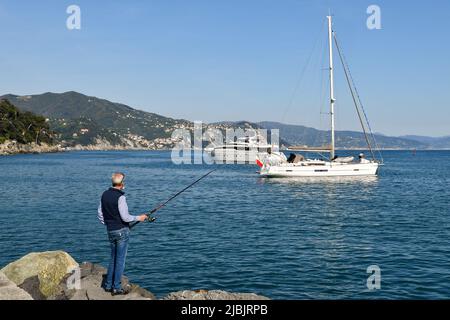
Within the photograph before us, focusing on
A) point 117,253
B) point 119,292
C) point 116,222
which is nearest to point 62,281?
point 119,292

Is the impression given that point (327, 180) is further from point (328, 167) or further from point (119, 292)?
point (119, 292)

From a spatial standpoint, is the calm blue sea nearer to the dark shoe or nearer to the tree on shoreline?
the dark shoe

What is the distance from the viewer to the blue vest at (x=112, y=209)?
29.7 feet

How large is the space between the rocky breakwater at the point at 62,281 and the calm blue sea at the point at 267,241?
2994 millimetres

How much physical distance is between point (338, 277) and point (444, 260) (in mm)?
5303

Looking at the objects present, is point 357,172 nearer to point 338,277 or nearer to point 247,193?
point 247,193

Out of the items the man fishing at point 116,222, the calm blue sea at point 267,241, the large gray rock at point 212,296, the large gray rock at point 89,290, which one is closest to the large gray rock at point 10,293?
the large gray rock at point 89,290

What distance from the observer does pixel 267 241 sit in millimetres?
20750

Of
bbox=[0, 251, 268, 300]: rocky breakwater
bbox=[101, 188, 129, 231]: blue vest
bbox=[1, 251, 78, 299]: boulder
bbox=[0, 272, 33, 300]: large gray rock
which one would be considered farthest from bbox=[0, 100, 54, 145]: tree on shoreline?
bbox=[101, 188, 129, 231]: blue vest

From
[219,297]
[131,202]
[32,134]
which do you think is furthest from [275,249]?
[32,134]

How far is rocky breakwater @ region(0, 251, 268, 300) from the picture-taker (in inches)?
374

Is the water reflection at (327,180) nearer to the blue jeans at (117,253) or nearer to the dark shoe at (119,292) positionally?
the dark shoe at (119,292)

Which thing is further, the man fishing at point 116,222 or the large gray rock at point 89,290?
the large gray rock at point 89,290

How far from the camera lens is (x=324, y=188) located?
1853 inches
